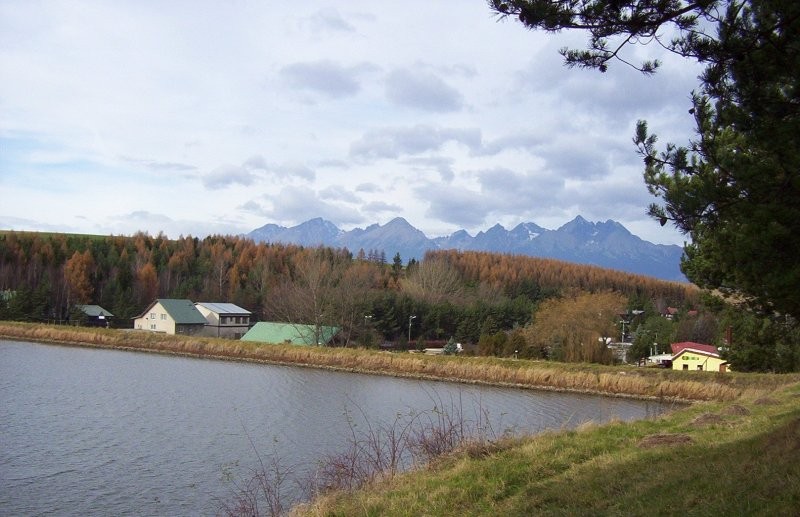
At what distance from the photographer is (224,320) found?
73375 mm

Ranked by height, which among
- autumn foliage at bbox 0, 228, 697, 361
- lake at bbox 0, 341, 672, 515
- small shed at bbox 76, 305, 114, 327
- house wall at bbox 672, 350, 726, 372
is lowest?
lake at bbox 0, 341, 672, 515

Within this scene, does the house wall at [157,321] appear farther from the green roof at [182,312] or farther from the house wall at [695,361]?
the house wall at [695,361]

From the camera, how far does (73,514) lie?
37.6ft

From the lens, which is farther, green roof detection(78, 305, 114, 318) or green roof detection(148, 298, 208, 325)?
green roof detection(78, 305, 114, 318)

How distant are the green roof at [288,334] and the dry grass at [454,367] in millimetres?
7270

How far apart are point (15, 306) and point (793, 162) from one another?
227ft

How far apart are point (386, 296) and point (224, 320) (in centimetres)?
1936

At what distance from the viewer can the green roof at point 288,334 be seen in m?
55.8

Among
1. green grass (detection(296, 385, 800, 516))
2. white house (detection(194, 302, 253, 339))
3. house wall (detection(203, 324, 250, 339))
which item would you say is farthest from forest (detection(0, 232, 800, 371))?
green grass (detection(296, 385, 800, 516))

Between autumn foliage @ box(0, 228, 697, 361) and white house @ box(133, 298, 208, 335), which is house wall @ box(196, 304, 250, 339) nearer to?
white house @ box(133, 298, 208, 335)

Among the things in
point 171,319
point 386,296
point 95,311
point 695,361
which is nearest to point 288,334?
point 386,296

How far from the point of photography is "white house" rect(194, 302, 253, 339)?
2815 inches

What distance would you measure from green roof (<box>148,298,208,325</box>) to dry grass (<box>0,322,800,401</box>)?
14.7 meters

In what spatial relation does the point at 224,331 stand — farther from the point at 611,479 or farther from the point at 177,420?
the point at 611,479
